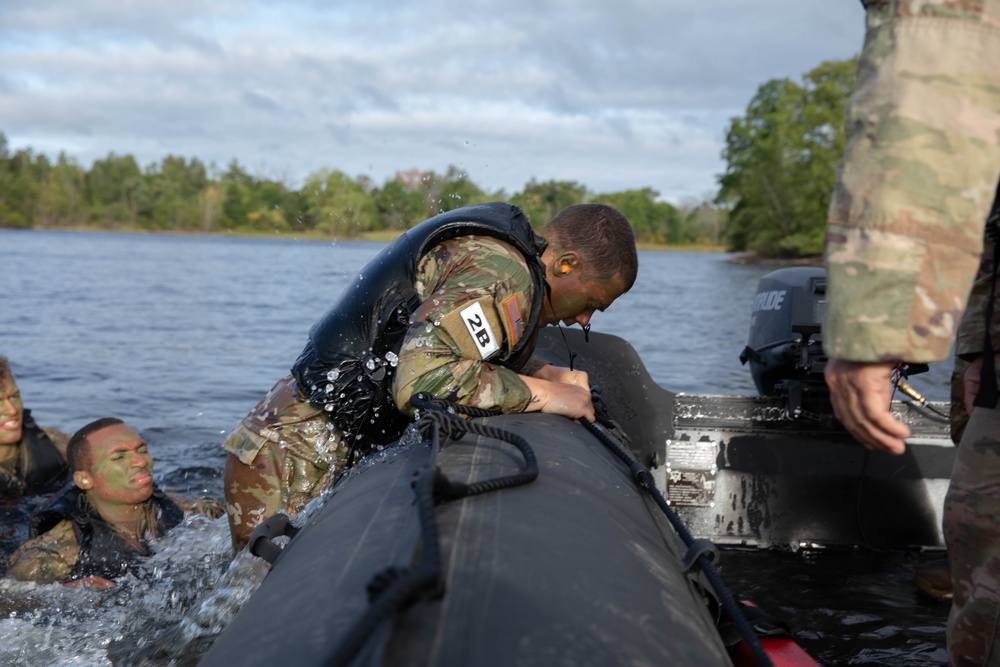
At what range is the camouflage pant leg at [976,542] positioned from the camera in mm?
2197

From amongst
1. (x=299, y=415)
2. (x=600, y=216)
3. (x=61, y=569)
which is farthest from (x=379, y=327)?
(x=61, y=569)

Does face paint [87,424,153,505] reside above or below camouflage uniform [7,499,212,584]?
above

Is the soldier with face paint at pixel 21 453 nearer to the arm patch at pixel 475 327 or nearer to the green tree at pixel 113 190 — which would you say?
the arm patch at pixel 475 327

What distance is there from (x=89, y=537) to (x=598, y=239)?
2875 millimetres

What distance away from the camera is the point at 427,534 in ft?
4.75

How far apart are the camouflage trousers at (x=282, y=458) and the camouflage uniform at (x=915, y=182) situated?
1.96 meters

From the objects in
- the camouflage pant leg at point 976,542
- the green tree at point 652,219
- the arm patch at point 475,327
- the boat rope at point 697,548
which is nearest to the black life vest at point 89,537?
the boat rope at point 697,548

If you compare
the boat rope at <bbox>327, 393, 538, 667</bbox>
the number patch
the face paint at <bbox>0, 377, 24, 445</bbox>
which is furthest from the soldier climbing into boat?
the face paint at <bbox>0, 377, 24, 445</bbox>

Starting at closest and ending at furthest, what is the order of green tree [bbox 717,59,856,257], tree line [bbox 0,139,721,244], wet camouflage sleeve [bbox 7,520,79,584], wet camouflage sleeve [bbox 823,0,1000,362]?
1. wet camouflage sleeve [bbox 823,0,1000,362]
2. wet camouflage sleeve [bbox 7,520,79,584]
3. green tree [bbox 717,59,856,257]
4. tree line [bbox 0,139,721,244]

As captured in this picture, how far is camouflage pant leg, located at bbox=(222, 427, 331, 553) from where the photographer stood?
3.19 m

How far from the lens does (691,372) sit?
39.7ft

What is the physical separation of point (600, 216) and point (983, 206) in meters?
1.52

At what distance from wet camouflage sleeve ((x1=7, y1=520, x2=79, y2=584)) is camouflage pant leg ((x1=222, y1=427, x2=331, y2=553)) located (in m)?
1.54

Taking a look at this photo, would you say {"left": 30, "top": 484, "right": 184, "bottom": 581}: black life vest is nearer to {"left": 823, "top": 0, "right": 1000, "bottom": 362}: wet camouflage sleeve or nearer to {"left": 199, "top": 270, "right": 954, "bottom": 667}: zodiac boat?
{"left": 199, "top": 270, "right": 954, "bottom": 667}: zodiac boat
